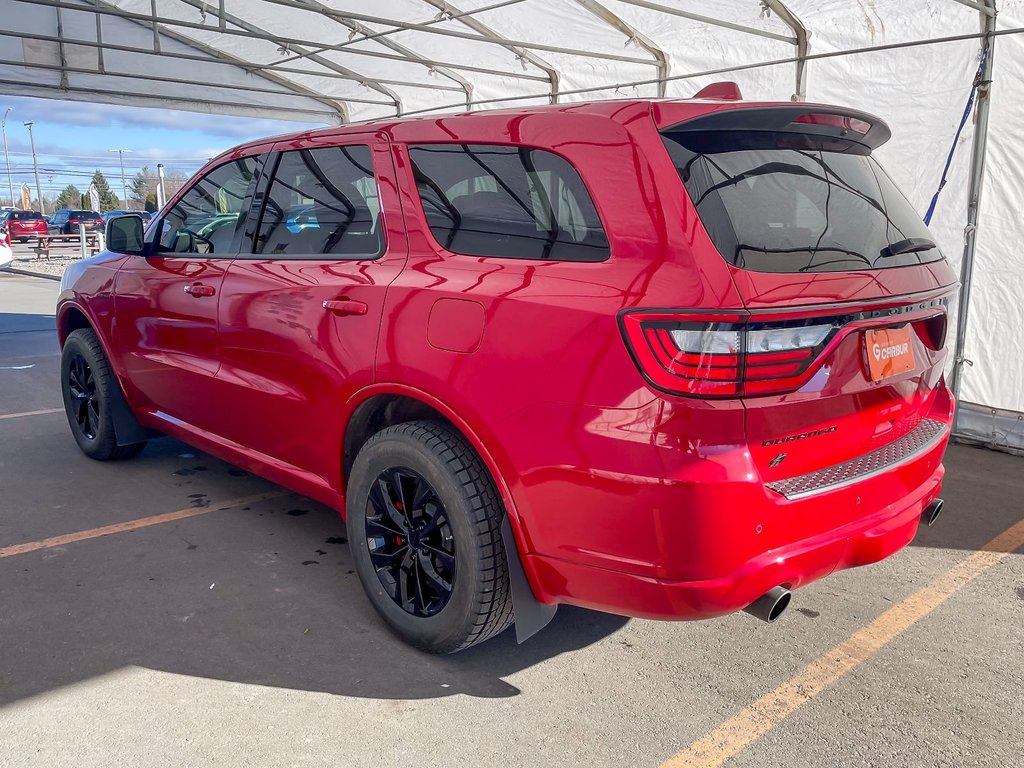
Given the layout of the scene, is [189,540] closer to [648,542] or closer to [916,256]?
[648,542]

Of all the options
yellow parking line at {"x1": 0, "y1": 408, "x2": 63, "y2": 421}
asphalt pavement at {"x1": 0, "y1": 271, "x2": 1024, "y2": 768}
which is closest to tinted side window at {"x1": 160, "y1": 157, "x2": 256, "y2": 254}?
asphalt pavement at {"x1": 0, "y1": 271, "x2": 1024, "y2": 768}

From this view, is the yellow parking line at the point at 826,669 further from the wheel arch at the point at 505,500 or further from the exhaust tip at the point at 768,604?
the wheel arch at the point at 505,500

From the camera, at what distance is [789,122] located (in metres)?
2.52

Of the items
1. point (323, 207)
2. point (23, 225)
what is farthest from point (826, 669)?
point (23, 225)

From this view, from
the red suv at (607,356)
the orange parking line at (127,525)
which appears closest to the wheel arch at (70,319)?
the orange parking line at (127,525)

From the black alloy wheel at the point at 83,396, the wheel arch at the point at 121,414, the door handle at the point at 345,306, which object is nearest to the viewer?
the door handle at the point at 345,306

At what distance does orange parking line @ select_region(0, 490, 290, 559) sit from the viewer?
378cm

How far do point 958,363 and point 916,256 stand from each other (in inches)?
136

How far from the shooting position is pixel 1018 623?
128 inches

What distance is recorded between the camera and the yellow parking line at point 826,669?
2.44m

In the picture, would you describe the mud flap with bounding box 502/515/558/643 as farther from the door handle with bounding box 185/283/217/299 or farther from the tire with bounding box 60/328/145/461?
the tire with bounding box 60/328/145/461

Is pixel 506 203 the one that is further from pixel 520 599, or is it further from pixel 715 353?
pixel 520 599

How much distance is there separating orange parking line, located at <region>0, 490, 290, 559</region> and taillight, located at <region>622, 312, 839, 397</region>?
2.86m

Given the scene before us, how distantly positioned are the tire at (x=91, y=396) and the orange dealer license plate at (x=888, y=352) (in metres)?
3.96
